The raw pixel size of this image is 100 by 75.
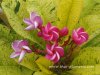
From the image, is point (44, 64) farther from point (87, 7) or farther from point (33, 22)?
point (87, 7)

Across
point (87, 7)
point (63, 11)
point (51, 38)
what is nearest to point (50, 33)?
point (51, 38)

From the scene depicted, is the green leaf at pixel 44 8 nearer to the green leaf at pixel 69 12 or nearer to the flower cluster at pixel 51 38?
the green leaf at pixel 69 12

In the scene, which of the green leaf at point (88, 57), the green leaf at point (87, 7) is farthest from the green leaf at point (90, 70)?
the green leaf at point (87, 7)

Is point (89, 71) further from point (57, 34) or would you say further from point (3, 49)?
point (3, 49)

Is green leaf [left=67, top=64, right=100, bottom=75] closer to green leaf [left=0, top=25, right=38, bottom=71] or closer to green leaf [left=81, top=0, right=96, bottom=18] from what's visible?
green leaf [left=0, top=25, right=38, bottom=71]

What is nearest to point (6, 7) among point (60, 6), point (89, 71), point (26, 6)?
point (26, 6)

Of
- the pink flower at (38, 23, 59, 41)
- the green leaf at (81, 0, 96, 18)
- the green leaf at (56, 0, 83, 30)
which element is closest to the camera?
the pink flower at (38, 23, 59, 41)

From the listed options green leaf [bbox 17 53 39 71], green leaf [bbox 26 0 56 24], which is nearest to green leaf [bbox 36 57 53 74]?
green leaf [bbox 17 53 39 71]
